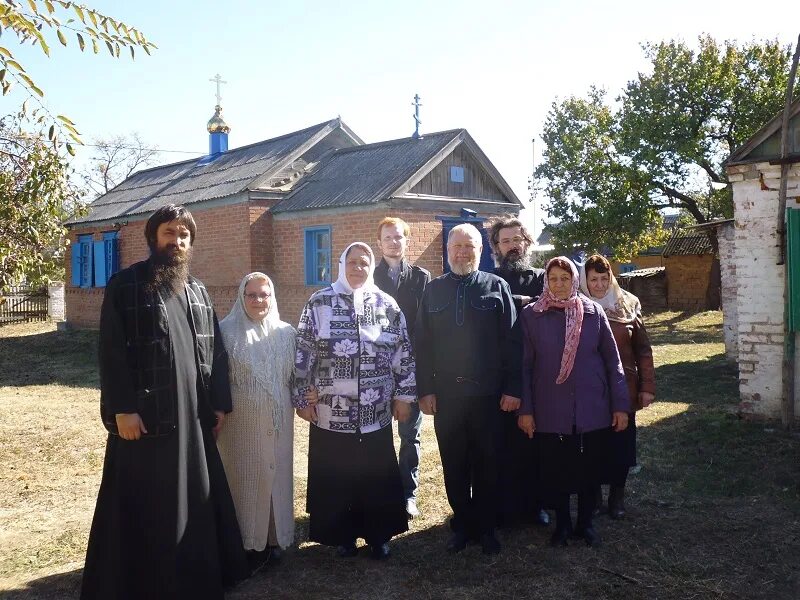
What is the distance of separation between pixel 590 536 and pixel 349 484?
58.0 inches

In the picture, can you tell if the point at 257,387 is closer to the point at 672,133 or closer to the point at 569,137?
the point at 672,133

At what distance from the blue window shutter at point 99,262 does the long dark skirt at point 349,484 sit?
48.0 feet

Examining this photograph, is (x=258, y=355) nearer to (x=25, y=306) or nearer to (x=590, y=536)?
(x=590, y=536)

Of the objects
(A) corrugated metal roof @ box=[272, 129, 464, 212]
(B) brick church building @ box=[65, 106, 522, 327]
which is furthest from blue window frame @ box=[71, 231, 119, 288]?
(A) corrugated metal roof @ box=[272, 129, 464, 212]

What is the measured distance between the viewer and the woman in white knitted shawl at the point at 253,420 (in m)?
Result: 3.81

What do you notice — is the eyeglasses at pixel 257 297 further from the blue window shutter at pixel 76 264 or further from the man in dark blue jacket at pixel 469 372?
the blue window shutter at pixel 76 264

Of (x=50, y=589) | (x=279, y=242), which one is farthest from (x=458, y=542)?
(x=279, y=242)

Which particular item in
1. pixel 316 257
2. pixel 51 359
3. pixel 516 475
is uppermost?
pixel 316 257

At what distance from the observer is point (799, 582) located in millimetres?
3730

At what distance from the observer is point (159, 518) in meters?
3.21

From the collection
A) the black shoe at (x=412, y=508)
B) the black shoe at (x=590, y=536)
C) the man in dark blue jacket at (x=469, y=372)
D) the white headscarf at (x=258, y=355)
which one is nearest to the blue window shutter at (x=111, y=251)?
the black shoe at (x=412, y=508)

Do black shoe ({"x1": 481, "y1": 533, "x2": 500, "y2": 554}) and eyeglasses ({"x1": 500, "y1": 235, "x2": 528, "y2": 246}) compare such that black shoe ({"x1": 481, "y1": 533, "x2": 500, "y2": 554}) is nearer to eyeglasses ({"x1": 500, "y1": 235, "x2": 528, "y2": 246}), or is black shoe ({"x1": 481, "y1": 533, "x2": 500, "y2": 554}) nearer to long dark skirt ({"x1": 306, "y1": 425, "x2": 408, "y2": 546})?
long dark skirt ({"x1": 306, "y1": 425, "x2": 408, "y2": 546})

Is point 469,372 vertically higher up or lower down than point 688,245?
lower down

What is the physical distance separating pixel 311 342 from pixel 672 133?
19.0m
